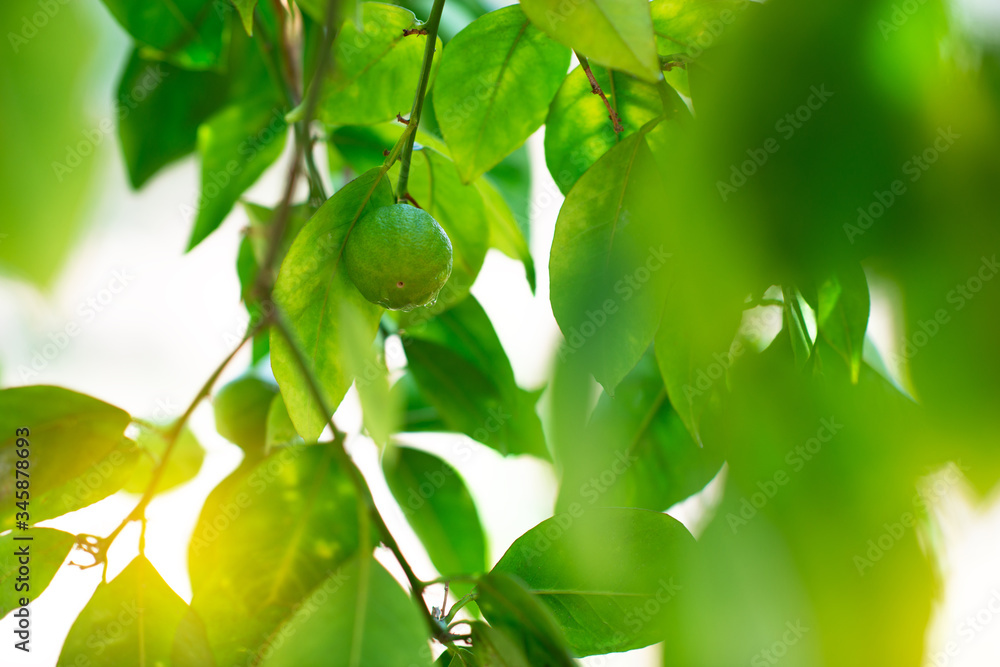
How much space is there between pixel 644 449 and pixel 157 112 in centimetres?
64

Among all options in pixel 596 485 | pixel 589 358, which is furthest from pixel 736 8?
pixel 596 485

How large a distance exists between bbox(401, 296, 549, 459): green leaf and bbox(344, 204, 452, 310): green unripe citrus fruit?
9.5 inches

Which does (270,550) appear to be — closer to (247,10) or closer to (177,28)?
(247,10)

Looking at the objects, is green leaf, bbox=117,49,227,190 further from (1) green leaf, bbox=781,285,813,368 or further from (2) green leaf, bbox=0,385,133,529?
(1) green leaf, bbox=781,285,813,368

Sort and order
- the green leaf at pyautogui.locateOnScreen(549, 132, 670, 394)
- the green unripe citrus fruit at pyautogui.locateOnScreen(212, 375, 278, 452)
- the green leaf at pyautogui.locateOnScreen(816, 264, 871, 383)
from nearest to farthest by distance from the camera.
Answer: the green leaf at pyautogui.locateOnScreen(816, 264, 871, 383) < the green leaf at pyautogui.locateOnScreen(549, 132, 670, 394) < the green unripe citrus fruit at pyautogui.locateOnScreen(212, 375, 278, 452)

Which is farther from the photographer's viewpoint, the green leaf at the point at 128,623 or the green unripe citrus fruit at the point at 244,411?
the green unripe citrus fruit at the point at 244,411

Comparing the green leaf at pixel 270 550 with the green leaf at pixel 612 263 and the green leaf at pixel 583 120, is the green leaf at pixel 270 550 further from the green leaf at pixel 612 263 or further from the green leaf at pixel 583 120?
the green leaf at pixel 583 120

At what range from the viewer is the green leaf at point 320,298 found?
18.7 inches

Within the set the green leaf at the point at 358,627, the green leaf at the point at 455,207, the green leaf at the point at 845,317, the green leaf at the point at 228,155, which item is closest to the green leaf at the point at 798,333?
the green leaf at the point at 845,317

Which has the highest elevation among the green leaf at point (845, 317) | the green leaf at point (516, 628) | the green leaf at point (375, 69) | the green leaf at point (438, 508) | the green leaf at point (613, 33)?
the green leaf at point (375, 69)

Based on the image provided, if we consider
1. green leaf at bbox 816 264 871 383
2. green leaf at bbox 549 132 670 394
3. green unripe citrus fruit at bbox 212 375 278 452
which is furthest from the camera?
green unripe citrus fruit at bbox 212 375 278 452

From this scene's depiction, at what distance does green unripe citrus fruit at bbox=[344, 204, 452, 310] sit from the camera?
0.49m

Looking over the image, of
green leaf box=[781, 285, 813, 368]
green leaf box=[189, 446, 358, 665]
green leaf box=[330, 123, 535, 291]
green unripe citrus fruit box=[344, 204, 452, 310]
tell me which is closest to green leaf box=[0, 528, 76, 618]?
green leaf box=[189, 446, 358, 665]

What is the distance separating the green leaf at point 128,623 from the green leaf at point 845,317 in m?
0.42
